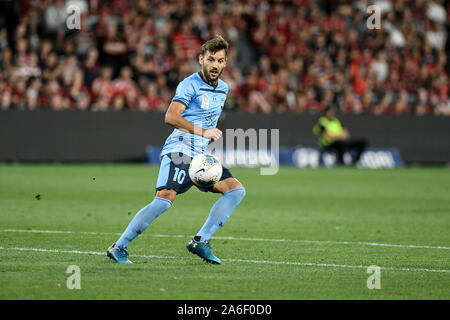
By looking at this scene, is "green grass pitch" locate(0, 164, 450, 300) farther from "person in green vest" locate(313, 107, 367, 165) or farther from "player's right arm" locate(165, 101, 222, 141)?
"person in green vest" locate(313, 107, 367, 165)

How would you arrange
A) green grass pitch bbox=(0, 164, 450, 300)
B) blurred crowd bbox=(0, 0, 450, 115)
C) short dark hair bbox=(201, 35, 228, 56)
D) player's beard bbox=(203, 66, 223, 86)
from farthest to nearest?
blurred crowd bbox=(0, 0, 450, 115)
player's beard bbox=(203, 66, 223, 86)
short dark hair bbox=(201, 35, 228, 56)
green grass pitch bbox=(0, 164, 450, 300)

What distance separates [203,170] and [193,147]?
1.34 feet

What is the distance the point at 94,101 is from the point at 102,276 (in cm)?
1723

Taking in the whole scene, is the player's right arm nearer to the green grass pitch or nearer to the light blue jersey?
the light blue jersey

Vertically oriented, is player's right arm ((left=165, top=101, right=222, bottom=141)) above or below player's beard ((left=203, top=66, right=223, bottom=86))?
below

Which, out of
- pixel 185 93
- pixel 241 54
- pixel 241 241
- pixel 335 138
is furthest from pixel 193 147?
pixel 241 54

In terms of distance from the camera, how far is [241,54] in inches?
1080

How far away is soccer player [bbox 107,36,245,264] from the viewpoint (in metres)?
8.20

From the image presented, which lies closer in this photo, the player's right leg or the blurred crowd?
the player's right leg

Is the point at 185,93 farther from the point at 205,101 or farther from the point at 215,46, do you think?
the point at 215,46

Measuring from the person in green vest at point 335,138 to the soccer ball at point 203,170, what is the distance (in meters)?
16.9

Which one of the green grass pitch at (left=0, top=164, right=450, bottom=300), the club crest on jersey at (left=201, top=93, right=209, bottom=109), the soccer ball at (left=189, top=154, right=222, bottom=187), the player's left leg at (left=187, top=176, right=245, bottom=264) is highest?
the club crest on jersey at (left=201, top=93, right=209, bottom=109)

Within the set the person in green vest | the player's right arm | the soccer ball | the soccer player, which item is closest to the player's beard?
the soccer player

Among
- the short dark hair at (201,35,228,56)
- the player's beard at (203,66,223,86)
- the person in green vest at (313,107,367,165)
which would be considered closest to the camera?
the short dark hair at (201,35,228,56)
